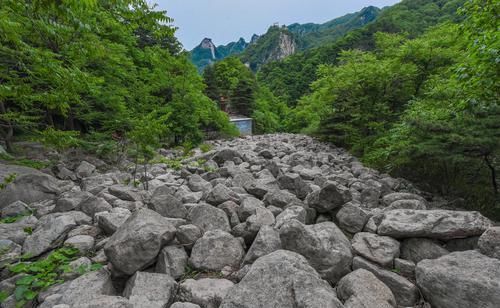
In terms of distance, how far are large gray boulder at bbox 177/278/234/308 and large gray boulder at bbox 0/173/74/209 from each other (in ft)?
12.5

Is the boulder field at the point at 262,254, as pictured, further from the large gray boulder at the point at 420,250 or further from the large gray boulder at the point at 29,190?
the large gray boulder at the point at 29,190

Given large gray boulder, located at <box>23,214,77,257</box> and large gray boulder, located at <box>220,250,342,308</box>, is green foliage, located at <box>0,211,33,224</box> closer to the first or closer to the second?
large gray boulder, located at <box>23,214,77,257</box>

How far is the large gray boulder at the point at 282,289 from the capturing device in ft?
5.45

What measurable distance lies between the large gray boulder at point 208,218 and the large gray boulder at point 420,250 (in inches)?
71.9

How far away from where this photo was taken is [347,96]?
11438 mm

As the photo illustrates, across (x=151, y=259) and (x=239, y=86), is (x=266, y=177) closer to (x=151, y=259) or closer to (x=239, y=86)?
(x=151, y=259)

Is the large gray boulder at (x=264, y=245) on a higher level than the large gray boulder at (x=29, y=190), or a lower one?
lower

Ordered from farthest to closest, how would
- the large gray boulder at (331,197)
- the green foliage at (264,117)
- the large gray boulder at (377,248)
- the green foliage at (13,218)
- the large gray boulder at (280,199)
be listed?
1. the green foliage at (264,117)
2. the large gray boulder at (280,199)
3. the green foliage at (13,218)
4. the large gray boulder at (331,197)
5. the large gray boulder at (377,248)

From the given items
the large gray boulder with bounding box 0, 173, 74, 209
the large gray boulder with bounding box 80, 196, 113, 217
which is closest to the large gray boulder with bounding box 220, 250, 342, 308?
the large gray boulder with bounding box 80, 196, 113, 217

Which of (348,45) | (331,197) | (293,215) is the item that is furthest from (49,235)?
(348,45)

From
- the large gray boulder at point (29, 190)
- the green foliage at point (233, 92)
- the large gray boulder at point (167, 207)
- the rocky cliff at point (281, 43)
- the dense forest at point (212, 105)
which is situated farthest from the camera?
the rocky cliff at point (281, 43)

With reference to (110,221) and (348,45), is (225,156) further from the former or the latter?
(348,45)

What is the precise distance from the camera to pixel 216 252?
2504 millimetres

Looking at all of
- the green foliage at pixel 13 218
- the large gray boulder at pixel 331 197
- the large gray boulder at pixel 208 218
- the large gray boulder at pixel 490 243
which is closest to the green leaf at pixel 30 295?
the large gray boulder at pixel 208 218
